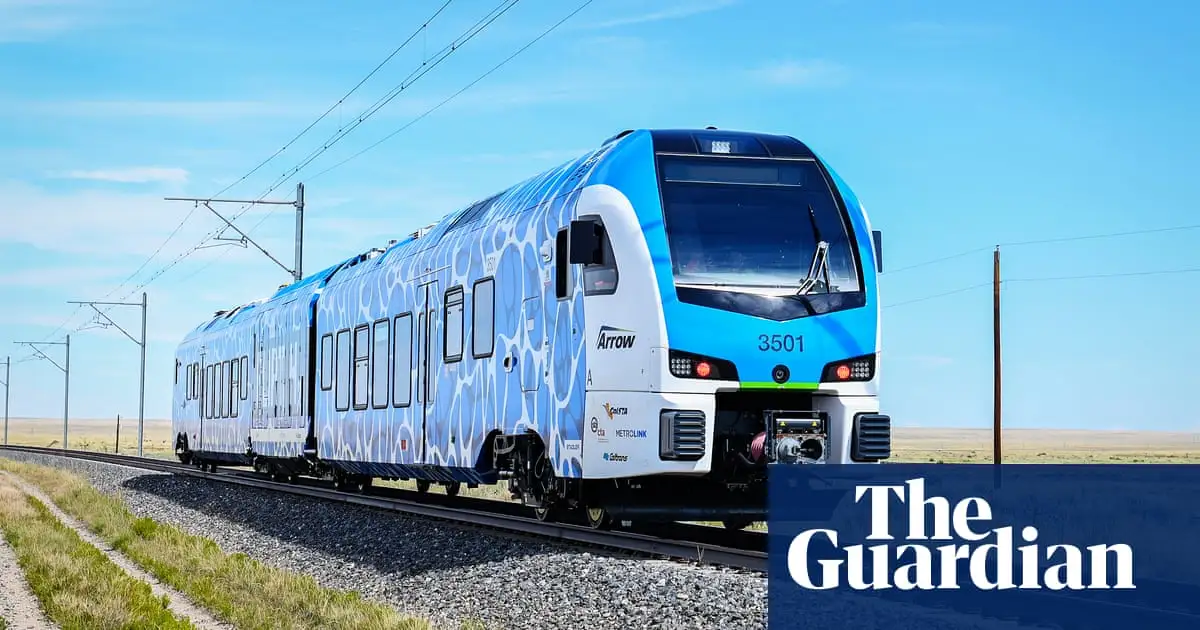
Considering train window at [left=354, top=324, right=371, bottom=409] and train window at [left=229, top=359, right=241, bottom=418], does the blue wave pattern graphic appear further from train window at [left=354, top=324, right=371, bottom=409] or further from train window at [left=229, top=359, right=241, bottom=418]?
train window at [left=229, top=359, right=241, bottom=418]

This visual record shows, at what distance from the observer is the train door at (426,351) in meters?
18.0

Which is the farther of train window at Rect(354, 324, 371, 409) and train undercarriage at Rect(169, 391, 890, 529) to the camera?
train window at Rect(354, 324, 371, 409)

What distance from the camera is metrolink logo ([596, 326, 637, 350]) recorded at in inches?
512

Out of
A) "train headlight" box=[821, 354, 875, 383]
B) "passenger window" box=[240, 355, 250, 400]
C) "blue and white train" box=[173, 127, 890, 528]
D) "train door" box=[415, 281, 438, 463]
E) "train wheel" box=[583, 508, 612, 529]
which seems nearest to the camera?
"blue and white train" box=[173, 127, 890, 528]

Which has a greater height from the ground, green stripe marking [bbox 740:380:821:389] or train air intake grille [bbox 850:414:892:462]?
green stripe marking [bbox 740:380:821:389]

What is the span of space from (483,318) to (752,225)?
399 centimetres

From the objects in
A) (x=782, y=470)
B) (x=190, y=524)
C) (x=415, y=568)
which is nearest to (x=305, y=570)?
(x=415, y=568)

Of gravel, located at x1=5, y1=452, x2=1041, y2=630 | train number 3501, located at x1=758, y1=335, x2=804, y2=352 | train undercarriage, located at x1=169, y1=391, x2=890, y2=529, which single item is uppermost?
train number 3501, located at x1=758, y1=335, x2=804, y2=352

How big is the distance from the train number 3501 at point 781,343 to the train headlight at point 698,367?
35cm

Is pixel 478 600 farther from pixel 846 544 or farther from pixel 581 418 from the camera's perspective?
pixel 846 544

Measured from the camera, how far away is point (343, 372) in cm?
2267

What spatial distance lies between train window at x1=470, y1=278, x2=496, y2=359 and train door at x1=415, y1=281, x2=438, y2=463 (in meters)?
→ 1.46

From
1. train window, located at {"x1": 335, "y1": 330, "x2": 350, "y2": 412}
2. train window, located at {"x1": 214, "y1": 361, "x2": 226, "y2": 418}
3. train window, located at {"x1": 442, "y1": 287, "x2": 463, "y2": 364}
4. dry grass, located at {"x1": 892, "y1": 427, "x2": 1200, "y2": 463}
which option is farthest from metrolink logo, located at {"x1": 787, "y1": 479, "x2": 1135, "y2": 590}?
dry grass, located at {"x1": 892, "y1": 427, "x2": 1200, "y2": 463}

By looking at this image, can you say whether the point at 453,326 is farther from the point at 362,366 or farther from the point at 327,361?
the point at 327,361
